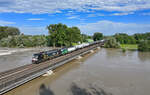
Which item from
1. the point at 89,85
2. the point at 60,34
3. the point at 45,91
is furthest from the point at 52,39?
the point at 45,91

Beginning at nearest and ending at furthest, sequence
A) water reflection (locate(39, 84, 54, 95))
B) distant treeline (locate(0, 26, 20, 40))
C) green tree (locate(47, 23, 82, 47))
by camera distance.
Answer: water reflection (locate(39, 84, 54, 95))
green tree (locate(47, 23, 82, 47))
distant treeline (locate(0, 26, 20, 40))

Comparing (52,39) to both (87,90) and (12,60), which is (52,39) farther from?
(87,90)

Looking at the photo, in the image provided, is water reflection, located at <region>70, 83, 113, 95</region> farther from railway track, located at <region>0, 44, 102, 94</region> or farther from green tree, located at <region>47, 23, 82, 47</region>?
green tree, located at <region>47, 23, 82, 47</region>

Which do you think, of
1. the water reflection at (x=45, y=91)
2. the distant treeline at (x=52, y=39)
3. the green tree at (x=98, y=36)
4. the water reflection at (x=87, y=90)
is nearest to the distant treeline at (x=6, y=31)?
the distant treeline at (x=52, y=39)

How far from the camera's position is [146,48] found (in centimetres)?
5100

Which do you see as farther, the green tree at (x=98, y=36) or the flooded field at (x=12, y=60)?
the green tree at (x=98, y=36)

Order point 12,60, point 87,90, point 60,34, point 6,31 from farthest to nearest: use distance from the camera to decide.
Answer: point 6,31 < point 60,34 < point 12,60 < point 87,90

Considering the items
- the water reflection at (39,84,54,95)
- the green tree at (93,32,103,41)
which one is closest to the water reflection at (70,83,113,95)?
the water reflection at (39,84,54,95)

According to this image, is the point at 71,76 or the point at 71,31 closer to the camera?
the point at 71,76

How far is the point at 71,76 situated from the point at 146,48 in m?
43.3

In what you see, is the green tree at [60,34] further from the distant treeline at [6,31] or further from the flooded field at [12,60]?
the distant treeline at [6,31]

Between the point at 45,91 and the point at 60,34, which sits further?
the point at 60,34

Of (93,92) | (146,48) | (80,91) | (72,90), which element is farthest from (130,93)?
(146,48)

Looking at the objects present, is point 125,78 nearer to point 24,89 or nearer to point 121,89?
point 121,89
